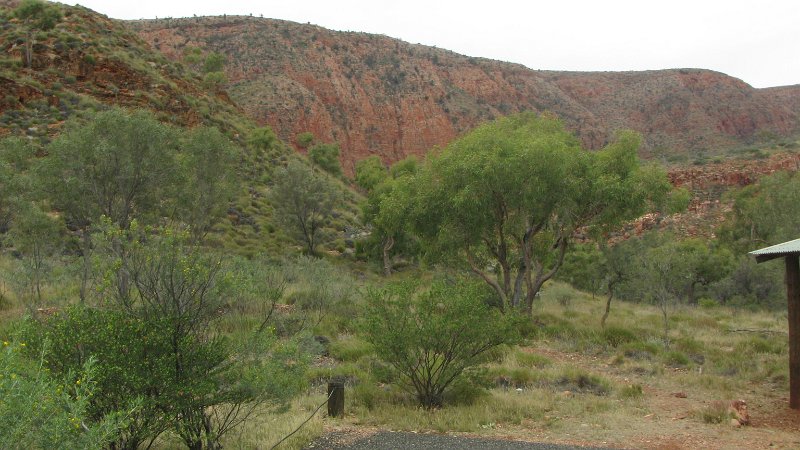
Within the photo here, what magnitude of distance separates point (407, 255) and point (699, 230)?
21.5 meters

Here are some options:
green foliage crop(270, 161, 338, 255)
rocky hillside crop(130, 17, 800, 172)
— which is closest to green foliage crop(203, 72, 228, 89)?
rocky hillside crop(130, 17, 800, 172)

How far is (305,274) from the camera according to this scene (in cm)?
1881

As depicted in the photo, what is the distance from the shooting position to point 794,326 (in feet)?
33.3

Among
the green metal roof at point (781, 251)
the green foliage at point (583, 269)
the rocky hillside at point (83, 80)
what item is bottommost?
the green foliage at point (583, 269)

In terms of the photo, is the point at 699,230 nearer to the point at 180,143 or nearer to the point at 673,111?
the point at 180,143

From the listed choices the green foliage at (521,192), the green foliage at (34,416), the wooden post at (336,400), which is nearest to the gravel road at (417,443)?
the wooden post at (336,400)

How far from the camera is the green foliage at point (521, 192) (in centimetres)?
1686

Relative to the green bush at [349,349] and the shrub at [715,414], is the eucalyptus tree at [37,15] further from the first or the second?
the shrub at [715,414]

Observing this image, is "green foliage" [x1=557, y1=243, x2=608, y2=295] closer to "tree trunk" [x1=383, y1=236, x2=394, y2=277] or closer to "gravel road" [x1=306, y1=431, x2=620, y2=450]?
"tree trunk" [x1=383, y1=236, x2=394, y2=277]

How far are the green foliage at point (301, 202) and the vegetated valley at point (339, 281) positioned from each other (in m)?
0.11

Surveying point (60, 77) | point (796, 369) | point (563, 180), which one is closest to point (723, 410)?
point (796, 369)

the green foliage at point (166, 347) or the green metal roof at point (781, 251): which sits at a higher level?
the green metal roof at point (781, 251)

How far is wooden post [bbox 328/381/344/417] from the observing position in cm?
913

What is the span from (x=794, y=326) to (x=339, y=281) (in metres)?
12.1
